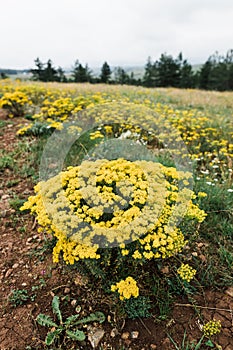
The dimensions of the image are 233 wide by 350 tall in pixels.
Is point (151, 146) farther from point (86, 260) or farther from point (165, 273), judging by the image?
point (86, 260)

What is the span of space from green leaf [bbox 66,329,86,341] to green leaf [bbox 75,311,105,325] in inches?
2.8

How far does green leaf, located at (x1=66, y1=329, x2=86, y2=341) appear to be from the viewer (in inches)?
76.0

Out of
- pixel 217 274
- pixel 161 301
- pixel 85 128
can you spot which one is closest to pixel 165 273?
pixel 161 301

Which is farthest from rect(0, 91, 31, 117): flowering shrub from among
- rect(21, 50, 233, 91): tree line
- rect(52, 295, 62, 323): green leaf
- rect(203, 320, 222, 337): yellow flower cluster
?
rect(21, 50, 233, 91): tree line

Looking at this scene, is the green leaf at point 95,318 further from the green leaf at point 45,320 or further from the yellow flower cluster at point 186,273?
the yellow flower cluster at point 186,273

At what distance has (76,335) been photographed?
195 centimetres

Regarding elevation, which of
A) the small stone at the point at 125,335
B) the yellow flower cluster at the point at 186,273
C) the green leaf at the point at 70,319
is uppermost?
the yellow flower cluster at the point at 186,273

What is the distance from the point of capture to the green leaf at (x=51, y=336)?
74.7 inches

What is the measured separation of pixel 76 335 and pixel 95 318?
17 cm

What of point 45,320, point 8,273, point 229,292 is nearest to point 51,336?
point 45,320

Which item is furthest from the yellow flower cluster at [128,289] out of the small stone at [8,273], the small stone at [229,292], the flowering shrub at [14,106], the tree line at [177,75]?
the tree line at [177,75]

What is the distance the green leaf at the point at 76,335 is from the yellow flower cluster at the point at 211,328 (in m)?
0.84

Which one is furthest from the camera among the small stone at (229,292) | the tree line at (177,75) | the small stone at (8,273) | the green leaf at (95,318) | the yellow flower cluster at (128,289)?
the tree line at (177,75)

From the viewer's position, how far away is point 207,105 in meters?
9.75
